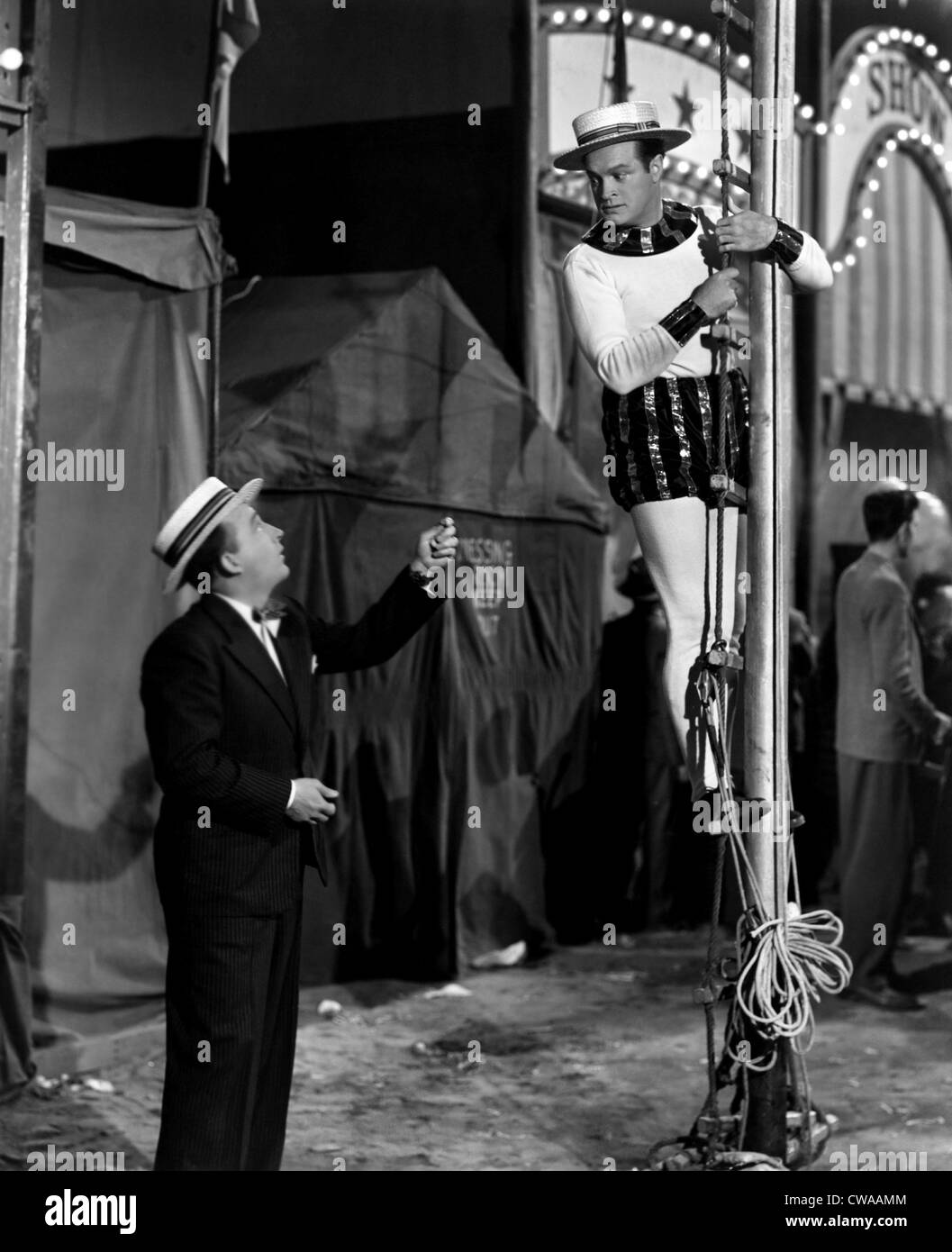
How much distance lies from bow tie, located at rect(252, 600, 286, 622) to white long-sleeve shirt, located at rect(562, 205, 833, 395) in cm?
99

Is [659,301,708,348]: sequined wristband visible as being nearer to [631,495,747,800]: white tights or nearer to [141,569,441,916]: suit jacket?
[631,495,747,800]: white tights

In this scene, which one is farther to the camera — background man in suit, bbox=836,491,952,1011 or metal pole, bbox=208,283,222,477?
background man in suit, bbox=836,491,952,1011

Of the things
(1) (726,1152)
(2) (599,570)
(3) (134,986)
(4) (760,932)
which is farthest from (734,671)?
(2) (599,570)

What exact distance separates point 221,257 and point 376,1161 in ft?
11.3

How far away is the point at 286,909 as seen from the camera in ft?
13.1

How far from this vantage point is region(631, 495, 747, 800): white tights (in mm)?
3791

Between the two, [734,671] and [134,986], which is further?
[134,986]

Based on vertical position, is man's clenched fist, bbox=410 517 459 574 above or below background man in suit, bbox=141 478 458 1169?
above

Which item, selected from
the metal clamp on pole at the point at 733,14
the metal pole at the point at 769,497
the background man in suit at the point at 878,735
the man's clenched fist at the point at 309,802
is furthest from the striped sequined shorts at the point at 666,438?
the background man in suit at the point at 878,735

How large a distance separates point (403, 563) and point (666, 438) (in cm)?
370

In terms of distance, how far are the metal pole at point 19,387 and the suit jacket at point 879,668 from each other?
11.2 feet

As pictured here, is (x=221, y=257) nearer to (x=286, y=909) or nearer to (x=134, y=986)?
(x=134, y=986)

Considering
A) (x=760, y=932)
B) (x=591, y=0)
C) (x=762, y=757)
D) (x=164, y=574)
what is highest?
(x=591, y=0)

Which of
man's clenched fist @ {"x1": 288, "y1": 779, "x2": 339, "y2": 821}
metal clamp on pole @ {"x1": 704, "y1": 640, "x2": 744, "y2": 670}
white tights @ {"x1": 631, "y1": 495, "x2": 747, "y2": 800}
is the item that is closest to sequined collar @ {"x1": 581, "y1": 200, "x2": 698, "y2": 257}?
white tights @ {"x1": 631, "y1": 495, "x2": 747, "y2": 800}
